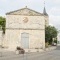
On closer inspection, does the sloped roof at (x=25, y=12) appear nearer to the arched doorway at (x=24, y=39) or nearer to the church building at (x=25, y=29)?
the church building at (x=25, y=29)

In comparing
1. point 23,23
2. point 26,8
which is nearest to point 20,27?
point 23,23

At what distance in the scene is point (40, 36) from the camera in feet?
194

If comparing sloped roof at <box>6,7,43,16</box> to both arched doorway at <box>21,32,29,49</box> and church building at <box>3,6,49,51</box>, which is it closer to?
church building at <box>3,6,49,51</box>

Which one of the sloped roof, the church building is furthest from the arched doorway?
the sloped roof

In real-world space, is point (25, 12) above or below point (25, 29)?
above

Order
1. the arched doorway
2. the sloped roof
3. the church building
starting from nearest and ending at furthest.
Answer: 1. the church building
2. the arched doorway
3. the sloped roof

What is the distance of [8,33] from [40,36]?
7788 millimetres

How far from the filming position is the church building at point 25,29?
58906 millimetres

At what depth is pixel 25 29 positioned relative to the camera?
59219 mm

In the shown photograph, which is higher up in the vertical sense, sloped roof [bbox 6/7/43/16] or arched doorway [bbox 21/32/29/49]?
sloped roof [bbox 6/7/43/16]

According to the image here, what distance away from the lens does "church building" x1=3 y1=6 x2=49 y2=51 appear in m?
58.9

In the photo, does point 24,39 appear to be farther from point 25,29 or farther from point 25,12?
point 25,12

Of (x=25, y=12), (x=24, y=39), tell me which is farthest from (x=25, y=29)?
(x=25, y=12)

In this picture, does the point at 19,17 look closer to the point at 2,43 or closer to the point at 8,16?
the point at 8,16
